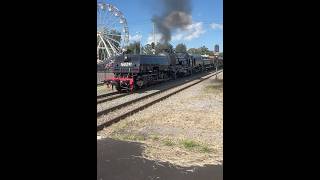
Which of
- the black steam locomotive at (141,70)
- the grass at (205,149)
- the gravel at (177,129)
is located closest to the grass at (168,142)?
the gravel at (177,129)

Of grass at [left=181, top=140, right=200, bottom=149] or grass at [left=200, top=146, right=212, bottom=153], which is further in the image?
grass at [left=181, top=140, right=200, bottom=149]

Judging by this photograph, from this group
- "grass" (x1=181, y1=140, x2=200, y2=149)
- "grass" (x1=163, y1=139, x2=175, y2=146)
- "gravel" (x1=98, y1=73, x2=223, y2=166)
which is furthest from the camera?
"grass" (x1=163, y1=139, x2=175, y2=146)

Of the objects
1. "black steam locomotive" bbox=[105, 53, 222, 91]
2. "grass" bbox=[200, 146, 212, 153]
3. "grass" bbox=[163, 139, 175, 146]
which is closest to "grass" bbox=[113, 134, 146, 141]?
"grass" bbox=[163, 139, 175, 146]

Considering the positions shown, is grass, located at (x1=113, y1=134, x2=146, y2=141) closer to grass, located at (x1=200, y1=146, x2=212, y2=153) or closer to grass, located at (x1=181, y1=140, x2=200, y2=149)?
grass, located at (x1=181, y1=140, x2=200, y2=149)

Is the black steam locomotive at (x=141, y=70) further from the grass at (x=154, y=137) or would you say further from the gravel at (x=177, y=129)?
the grass at (x=154, y=137)

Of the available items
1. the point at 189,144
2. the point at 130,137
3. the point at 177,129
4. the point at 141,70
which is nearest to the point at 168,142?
the point at 189,144

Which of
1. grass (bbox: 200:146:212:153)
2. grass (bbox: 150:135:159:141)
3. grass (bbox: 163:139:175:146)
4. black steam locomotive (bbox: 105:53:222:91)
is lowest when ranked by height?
grass (bbox: 200:146:212:153)

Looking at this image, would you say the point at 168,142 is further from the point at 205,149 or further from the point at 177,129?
the point at 177,129

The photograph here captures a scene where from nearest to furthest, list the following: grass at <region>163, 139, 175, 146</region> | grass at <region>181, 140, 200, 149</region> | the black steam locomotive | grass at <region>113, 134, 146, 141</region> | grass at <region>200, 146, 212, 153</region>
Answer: grass at <region>200, 146, 212, 153</region>
grass at <region>181, 140, 200, 149</region>
grass at <region>163, 139, 175, 146</region>
grass at <region>113, 134, 146, 141</region>
the black steam locomotive

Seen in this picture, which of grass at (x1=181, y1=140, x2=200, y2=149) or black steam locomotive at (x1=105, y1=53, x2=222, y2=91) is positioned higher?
black steam locomotive at (x1=105, y1=53, x2=222, y2=91)
